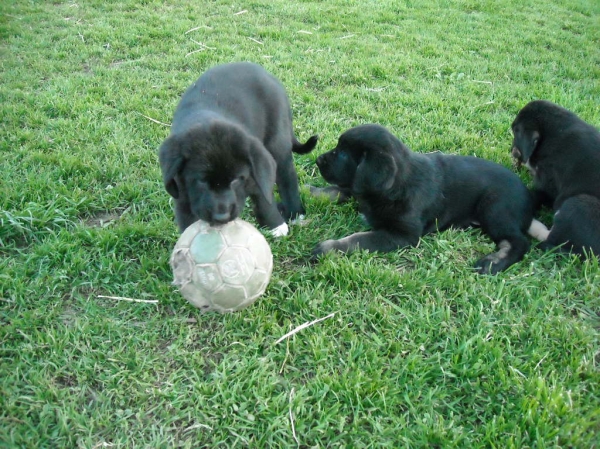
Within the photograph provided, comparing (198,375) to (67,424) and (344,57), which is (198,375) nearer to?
(67,424)

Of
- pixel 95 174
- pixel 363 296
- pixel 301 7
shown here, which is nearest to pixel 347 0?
pixel 301 7

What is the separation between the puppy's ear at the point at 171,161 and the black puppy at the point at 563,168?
97.5 inches

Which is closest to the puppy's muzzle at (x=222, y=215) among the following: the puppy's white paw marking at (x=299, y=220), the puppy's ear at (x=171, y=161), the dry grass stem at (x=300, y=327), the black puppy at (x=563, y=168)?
the puppy's ear at (x=171, y=161)

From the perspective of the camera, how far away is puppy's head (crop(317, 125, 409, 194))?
10.9 ft

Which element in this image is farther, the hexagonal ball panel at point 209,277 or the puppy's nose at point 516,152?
the puppy's nose at point 516,152

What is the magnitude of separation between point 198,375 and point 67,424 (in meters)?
0.59

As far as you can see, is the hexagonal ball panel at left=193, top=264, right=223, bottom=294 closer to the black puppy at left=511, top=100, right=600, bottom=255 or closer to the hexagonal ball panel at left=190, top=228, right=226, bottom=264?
the hexagonal ball panel at left=190, top=228, right=226, bottom=264

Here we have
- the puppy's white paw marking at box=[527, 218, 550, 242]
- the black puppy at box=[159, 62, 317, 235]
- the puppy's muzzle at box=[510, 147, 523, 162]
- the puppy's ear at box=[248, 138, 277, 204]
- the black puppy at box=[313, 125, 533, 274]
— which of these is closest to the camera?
the black puppy at box=[159, 62, 317, 235]

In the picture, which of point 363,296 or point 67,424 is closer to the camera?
point 67,424

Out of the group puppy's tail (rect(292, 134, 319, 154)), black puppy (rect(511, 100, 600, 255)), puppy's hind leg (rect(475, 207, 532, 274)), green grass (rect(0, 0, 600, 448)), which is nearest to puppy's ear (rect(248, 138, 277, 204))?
green grass (rect(0, 0, 600, 448))

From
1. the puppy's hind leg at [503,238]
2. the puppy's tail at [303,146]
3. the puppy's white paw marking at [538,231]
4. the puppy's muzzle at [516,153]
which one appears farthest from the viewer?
the puppy's muzzle at [516,153]

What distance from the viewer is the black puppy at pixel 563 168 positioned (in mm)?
3332

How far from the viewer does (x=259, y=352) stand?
2.57 metres

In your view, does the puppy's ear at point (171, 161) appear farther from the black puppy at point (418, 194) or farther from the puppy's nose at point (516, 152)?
the puppy's nose at point (516, 152)
